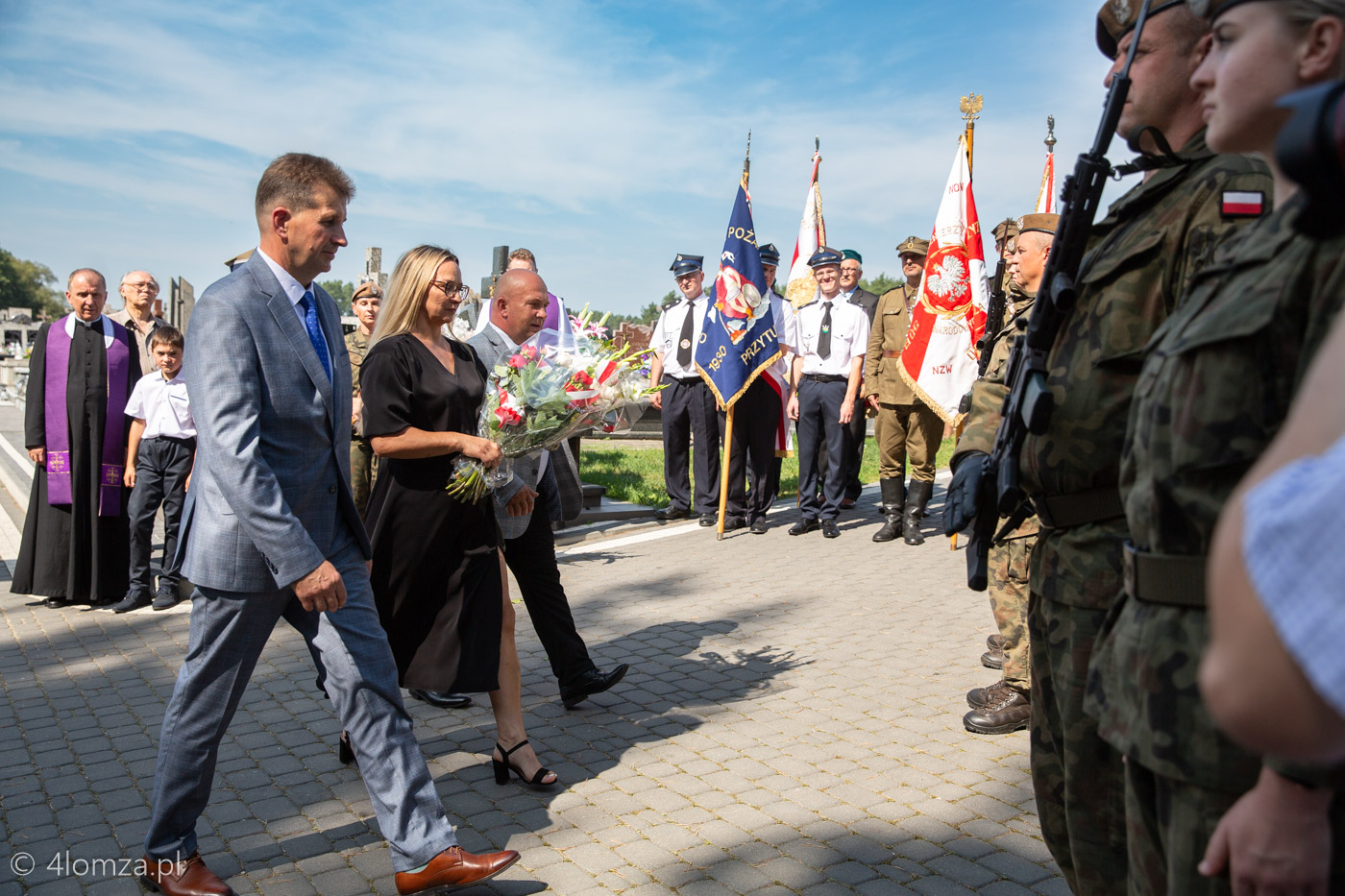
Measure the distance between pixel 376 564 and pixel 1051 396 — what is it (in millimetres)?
2779

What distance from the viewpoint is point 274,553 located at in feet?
10.0

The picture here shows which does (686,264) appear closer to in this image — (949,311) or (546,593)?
(949,311)

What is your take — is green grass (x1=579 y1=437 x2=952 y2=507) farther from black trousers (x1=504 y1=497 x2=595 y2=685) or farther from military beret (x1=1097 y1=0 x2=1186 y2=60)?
military beret (x1=1097 y1=0 x2=1186 y2=60)

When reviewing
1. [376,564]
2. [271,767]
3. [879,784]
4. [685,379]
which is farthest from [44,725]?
[685,379]

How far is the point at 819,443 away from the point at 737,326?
4.95 ft

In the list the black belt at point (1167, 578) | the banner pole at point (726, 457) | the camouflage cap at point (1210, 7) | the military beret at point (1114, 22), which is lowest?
the banner pole at point (726, 457)

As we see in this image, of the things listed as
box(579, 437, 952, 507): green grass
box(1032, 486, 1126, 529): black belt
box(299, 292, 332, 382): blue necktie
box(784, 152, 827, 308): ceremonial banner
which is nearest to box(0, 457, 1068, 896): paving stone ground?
box(1032, 486, 1126, 529): black belt

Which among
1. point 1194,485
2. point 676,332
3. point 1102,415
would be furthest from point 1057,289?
point 676,332

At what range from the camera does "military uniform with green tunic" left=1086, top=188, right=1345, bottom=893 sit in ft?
4.67

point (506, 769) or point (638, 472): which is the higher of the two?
point (638, 472)

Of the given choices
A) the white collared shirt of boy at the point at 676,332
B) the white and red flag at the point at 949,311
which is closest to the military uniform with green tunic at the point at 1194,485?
the white and red flag at the point at 949,311

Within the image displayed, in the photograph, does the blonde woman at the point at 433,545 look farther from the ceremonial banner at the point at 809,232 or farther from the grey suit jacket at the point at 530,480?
the ceremonial banner at the point at 809,232

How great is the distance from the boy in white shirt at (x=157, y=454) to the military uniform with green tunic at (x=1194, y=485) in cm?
688

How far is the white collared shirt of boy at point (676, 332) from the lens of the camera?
10375mm
